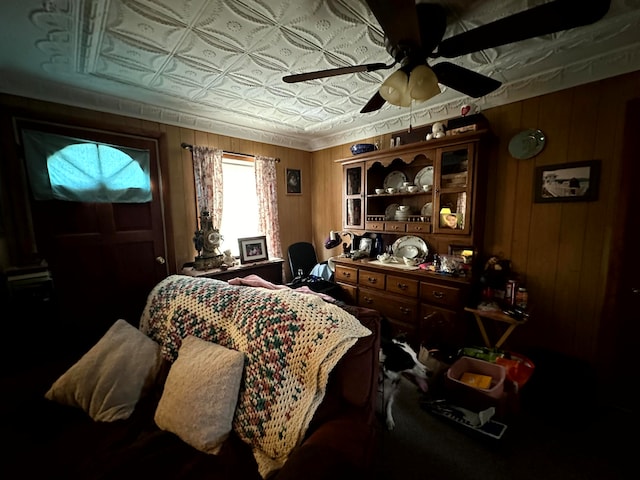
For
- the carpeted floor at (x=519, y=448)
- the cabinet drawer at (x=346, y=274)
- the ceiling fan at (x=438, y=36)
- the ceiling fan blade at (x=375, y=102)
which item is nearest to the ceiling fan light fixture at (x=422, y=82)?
the ceiling fan at (x=438, y=36)

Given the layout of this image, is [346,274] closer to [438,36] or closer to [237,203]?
[237,203]

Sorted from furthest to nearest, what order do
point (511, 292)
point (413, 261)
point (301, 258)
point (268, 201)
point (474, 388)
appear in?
point (301, 258), point (268, 201), point (413, 261), point (511, 292), point (474, 388)

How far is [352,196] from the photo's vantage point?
3131 mm

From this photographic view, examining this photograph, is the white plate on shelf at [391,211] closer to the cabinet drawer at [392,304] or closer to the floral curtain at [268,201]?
the cabinet drawer at [392,304]

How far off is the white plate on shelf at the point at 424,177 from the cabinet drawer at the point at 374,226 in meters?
0.58

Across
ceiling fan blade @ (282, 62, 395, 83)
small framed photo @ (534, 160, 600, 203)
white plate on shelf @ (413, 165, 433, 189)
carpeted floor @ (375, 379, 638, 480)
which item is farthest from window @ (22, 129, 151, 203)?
small framed photo @ (534, 160, 600, 203)

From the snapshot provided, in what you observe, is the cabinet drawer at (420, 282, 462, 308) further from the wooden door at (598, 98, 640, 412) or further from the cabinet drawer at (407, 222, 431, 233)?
the wooden door at (598, 98, 640, 412)

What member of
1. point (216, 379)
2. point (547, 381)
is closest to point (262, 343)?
point (216, 379)

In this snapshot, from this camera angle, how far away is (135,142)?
252cm

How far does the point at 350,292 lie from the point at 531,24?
2.50 metres

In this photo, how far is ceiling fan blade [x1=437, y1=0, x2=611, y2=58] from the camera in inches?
36.9

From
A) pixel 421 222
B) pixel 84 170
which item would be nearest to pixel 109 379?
pixel 84 170

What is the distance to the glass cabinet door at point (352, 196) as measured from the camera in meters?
3.10

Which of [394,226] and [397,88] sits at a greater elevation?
[397,88]
